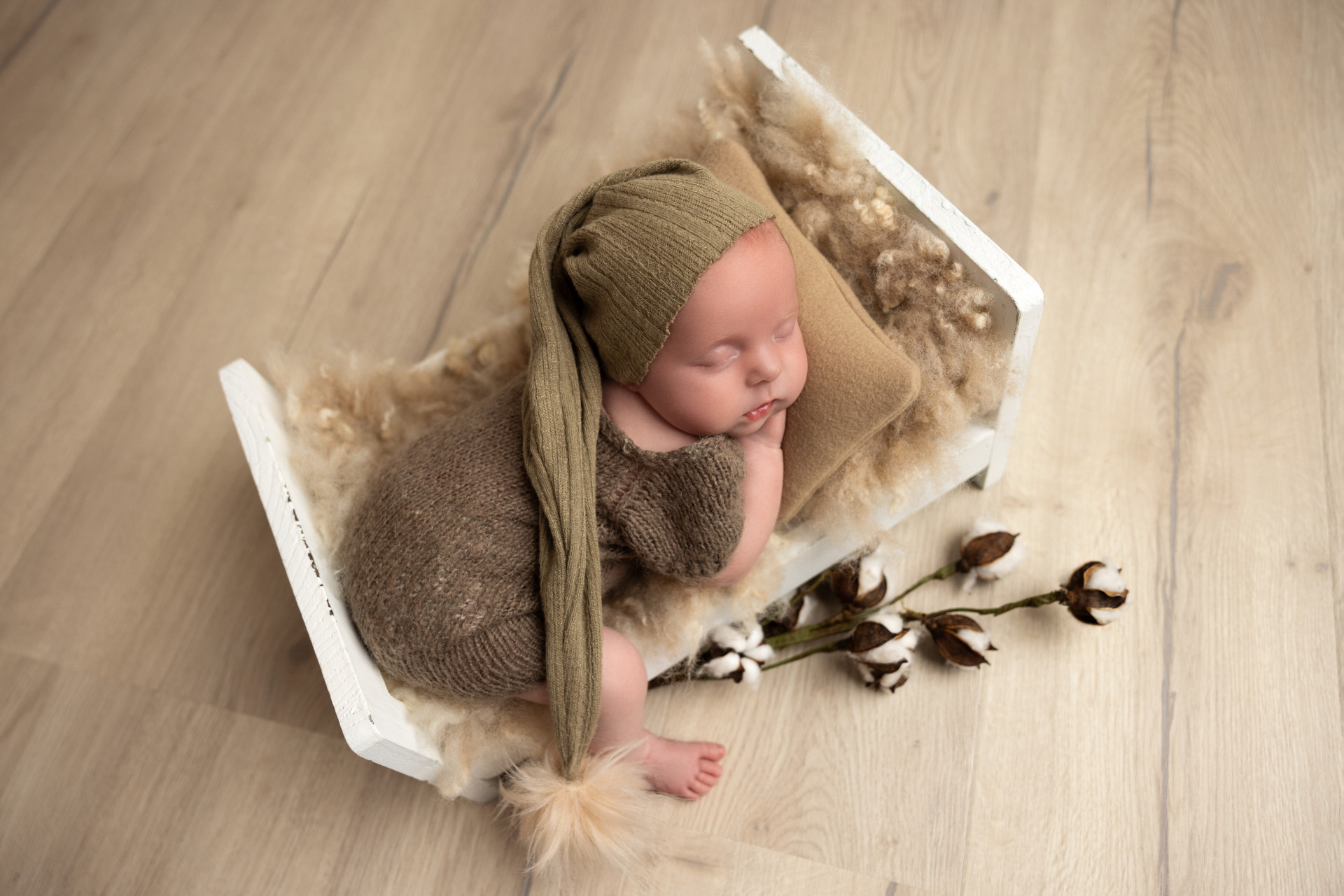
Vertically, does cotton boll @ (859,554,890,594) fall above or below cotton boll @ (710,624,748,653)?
above

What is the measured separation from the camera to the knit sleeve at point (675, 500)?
868mm

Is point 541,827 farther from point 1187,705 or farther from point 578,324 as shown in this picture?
point 1187,705

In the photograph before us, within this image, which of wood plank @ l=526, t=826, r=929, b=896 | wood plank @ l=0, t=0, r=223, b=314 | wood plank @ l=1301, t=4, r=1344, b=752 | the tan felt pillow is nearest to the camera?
the tan felt pillow

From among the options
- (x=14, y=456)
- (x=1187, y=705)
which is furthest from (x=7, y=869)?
(x=1187, y=705)

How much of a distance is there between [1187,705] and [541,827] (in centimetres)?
71

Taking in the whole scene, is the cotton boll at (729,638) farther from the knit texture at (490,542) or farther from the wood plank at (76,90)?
the wood plank at (76,90)

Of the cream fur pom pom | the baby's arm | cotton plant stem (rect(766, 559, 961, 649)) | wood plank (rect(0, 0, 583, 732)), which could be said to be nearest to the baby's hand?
the baby's arm

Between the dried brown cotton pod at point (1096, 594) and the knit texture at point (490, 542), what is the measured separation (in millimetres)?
388

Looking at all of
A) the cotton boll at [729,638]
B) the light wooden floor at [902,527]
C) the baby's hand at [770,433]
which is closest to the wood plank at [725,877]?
the light wooden floor at [902,527]

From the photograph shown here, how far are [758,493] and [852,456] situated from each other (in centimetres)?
11

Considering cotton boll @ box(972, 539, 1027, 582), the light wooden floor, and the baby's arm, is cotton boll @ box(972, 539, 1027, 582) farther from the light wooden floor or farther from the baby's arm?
the baby's arm

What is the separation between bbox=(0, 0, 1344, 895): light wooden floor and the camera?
1053mm

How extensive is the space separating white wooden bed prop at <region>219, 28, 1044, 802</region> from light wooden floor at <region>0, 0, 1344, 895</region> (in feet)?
0.43

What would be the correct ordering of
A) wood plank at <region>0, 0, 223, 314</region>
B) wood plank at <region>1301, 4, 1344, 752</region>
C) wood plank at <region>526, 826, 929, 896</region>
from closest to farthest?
wood plank at <region>526, 826, 929, 896</region> < wood plank at <region>1301, 4, 1344, 752</region> < wood plank at <region>0, 0, 223, 314</region>
